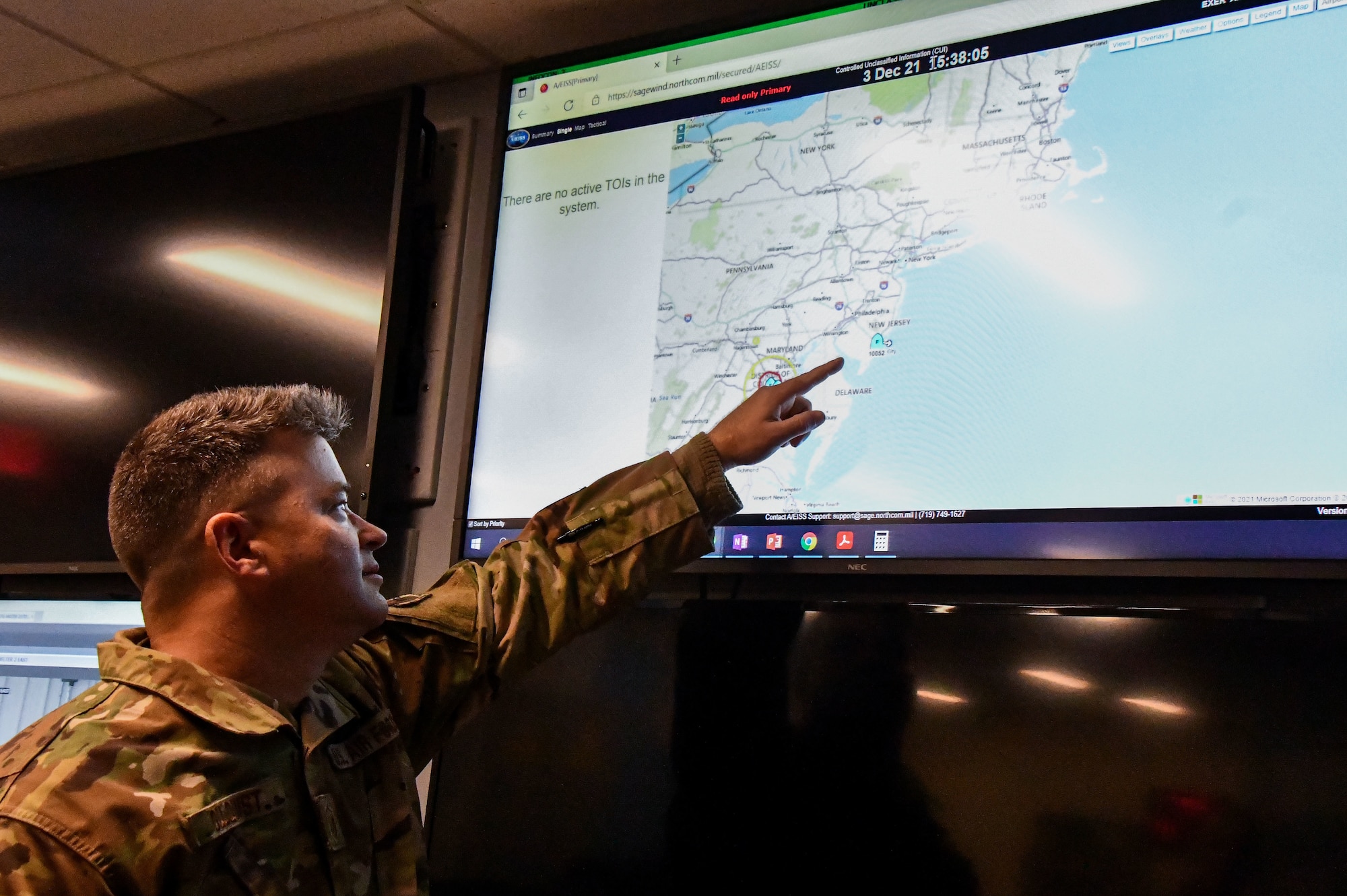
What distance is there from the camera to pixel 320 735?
1395 mm

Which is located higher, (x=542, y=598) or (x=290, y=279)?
(x=290, y=279)

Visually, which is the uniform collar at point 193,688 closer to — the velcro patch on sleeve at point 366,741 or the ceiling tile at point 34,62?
the velcro patch on sleeve at point 366,741

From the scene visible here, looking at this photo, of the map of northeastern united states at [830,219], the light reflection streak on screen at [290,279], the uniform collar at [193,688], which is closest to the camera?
the uniform collar at [193,688]

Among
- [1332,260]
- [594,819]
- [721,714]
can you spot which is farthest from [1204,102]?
[594,819]

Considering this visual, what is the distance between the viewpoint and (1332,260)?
154 cm

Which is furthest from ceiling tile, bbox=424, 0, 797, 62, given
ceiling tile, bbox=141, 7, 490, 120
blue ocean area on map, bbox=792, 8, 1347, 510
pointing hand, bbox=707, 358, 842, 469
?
pointing hand, bbox=707, 358, 842, 469

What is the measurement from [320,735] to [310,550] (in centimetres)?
22

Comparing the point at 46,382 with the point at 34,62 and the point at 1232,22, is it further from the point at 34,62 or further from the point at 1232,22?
the point at 1232,22

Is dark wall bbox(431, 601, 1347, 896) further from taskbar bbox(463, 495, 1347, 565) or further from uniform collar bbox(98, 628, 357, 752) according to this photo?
uniform collar bbox(98, 628, 357, 752)

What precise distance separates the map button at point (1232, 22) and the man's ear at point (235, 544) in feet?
4.79

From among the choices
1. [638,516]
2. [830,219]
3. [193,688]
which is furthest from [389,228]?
[193,688]

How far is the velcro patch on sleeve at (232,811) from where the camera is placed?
3.94 feet

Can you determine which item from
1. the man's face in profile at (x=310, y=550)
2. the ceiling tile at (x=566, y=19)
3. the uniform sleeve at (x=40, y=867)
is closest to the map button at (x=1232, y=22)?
the ceiling tile at (x=566, y=19)

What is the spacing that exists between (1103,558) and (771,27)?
1.05 m
